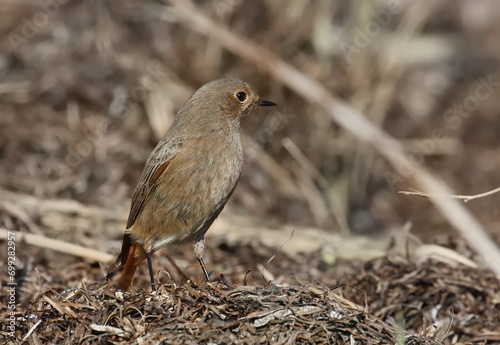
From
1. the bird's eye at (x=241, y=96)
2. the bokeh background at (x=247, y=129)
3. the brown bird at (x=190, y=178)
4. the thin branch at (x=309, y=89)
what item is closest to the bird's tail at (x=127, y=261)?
the brown bird at (x=190, y=178)

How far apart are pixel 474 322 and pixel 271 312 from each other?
1670 mm

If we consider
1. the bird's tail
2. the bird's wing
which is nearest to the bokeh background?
the bird's tail

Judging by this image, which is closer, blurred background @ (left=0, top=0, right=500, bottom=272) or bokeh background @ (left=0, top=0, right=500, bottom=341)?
bokeh background @ (left=0, top=0, right=500, bottom=341)

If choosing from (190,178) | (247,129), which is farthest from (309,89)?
(190,178)

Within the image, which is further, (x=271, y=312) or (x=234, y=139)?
(x=234, y=139)

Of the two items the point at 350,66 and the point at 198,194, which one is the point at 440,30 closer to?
the point at 350,66

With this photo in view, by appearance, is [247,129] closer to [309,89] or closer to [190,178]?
[309,89]

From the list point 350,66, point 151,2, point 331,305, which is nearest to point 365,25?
point 350,66

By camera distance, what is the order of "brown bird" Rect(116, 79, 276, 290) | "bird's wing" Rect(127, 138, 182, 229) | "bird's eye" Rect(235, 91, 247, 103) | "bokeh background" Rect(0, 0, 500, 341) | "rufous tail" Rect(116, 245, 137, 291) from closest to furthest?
"brown bird" Rect(116, 79, 276, 290)
"bird's wing" Rect(127, 138, 182, 229)
"rufous tail" Rect(116, 245, 137, 291)
"bird's eye" Rect(235, 91, 247, 103)
"bokeh background" Rect(0, 0, 500, 341)

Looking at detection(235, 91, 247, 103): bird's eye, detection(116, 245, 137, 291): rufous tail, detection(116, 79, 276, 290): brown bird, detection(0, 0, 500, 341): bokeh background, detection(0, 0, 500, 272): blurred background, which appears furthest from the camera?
detection(0, 0, 500, 272): blurred background

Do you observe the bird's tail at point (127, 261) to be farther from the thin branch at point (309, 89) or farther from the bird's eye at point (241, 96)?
the thin branch at point (309, 89)

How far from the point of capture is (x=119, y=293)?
422cm

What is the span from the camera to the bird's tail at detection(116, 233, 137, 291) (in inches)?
212

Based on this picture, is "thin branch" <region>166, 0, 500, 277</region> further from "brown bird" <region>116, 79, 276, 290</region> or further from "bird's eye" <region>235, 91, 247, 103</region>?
"brown bird" <region>116, 79, 276, 290</region>
